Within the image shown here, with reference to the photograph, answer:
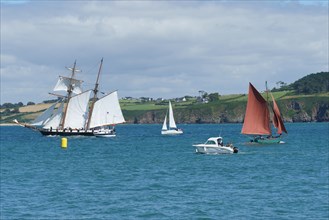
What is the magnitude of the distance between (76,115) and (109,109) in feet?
39.6

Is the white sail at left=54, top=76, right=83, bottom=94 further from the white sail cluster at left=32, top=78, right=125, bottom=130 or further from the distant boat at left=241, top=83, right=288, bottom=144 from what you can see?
the distant boat at left=241, top=83, right=288, bottom=144

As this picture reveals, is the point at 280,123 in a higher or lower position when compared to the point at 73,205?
higher

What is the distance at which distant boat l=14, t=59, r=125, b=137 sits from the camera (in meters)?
162

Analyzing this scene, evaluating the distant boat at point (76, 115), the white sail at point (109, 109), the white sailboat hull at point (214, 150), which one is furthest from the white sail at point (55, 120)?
the white sailboat hull at point (214, 150)

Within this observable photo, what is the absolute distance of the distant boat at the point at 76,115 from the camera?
532 feet

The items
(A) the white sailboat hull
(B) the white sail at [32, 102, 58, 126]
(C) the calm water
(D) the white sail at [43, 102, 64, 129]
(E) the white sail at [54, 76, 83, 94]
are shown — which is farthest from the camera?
(E) the white sail at [54, 76, 83, 94]

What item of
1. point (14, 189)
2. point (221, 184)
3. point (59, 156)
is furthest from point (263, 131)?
point (14, 189)

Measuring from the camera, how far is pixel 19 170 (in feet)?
253

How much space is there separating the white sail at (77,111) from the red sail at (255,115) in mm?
59944

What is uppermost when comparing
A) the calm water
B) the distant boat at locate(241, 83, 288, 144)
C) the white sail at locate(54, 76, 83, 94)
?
the white sail at locate(54, 76, 83, 94)

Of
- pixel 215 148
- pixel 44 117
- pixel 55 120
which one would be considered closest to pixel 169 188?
pixel 215 148

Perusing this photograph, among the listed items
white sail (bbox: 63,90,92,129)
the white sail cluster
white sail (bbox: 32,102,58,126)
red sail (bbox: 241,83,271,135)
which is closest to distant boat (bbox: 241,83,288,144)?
red sail (bbox: 241,83,271,135)

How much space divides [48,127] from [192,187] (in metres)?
119

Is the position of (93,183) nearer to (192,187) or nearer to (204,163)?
(192,187)
